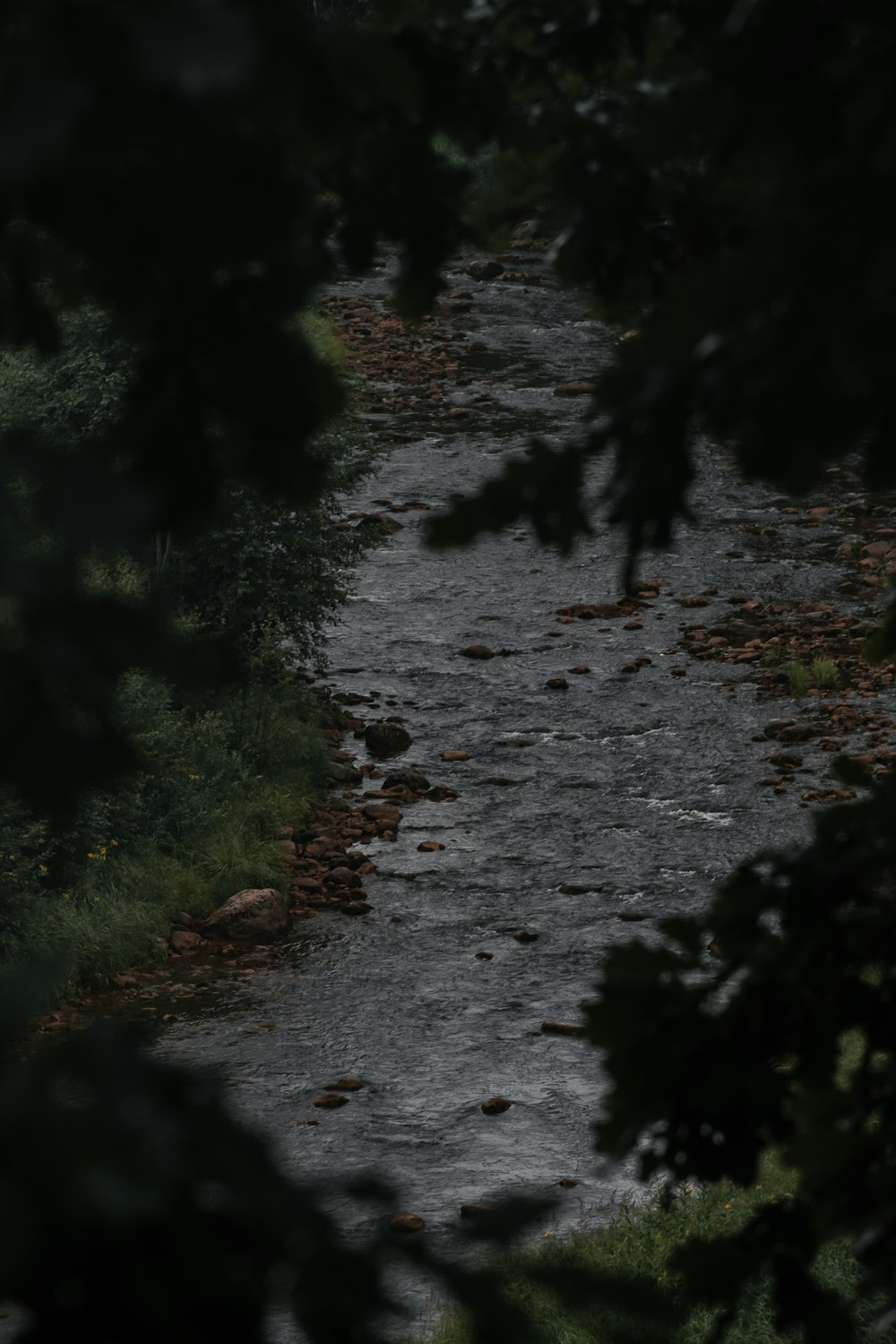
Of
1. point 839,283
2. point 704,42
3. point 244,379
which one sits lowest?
point 244,379

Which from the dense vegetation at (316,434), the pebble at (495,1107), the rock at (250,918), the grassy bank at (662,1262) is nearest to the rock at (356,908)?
the rock at (250,918)

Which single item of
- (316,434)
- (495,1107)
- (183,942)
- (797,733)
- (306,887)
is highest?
(316,434)

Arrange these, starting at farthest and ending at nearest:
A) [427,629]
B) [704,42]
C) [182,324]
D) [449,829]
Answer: [427,629] → [449,829] → [704,42] → [182,324]

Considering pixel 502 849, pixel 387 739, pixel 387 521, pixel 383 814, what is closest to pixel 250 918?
pixel 383 814

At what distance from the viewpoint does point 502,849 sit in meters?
10.4

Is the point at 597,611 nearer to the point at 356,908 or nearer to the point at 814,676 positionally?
the point at 814,676

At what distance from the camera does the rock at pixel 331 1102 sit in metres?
7.77

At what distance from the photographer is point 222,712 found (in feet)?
39.8

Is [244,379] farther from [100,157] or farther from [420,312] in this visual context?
[420,312]

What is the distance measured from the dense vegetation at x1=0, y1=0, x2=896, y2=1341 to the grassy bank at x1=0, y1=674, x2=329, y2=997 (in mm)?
7164

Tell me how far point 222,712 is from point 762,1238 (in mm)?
10575

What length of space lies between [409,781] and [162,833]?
1.81 metres

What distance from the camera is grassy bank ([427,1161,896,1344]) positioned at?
16.3ft

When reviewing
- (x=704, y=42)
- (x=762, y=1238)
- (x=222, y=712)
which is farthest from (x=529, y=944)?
(x=704, y=42)
